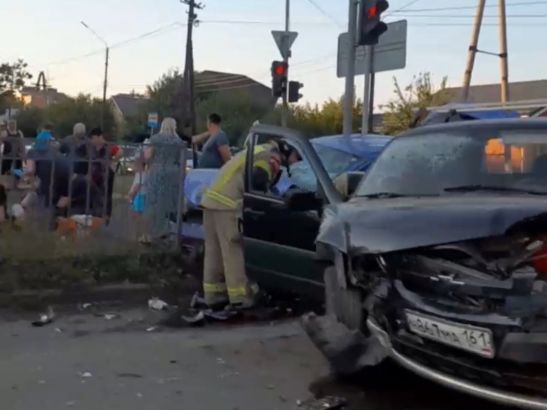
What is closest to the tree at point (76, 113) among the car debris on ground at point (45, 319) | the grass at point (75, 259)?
the grass at point (75, 259)

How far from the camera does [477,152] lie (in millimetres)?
6098

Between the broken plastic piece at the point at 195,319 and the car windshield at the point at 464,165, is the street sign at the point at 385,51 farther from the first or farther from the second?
the car windshield at the point at 464,165

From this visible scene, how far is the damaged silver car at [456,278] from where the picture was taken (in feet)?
14.8

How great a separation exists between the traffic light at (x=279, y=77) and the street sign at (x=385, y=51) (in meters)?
5.63

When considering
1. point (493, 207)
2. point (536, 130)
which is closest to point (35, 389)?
point (493, 207)

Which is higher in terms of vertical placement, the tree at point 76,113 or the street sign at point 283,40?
the tree at point 76,113

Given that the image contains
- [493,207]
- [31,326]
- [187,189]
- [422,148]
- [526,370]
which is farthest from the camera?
[187,189]

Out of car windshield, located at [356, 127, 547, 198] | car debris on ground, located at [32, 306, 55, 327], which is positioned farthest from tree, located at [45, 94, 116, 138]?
car windshield, located at [356, 127, 547, 198]

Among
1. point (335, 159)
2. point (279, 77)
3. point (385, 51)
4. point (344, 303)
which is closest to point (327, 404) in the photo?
point (344, 303)

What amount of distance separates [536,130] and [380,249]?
1838mm

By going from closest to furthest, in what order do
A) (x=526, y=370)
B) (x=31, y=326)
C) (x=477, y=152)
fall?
(x=526, y=370) < (x=477, y=152) < (x=31, y=326)

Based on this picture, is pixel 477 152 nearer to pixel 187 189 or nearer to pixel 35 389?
pixel 35 389

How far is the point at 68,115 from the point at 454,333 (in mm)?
71228

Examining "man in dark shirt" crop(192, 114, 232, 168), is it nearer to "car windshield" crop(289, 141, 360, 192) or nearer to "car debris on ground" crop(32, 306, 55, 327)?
"car windshield" crop(289, 141, 360, 192)
